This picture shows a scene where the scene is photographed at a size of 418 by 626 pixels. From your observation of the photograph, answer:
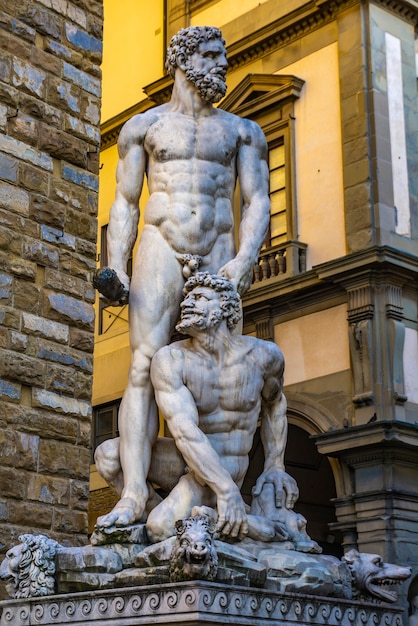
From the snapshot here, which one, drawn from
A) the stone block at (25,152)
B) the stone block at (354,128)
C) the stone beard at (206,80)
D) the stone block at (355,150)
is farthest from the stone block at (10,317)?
the stone block at (354,128)

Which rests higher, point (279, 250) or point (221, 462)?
point (279, 250)

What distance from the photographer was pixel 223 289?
19.0 ft

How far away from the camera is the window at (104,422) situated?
19312 millimetres

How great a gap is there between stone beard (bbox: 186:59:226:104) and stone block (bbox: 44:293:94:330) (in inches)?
124

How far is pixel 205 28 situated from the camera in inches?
246

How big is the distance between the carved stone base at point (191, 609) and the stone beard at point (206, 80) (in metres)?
2.73

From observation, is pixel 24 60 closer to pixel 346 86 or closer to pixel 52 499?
pixel 52 499

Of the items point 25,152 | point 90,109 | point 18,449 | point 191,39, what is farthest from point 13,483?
point 191,39

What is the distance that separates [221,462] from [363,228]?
10833 millimetres

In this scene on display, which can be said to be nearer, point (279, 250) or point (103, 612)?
point (103, 612)

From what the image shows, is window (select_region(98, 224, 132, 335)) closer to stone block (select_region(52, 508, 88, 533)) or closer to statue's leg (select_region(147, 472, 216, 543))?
stone block (select_region(52, 508, 88, 533))

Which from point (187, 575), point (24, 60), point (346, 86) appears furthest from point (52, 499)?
point (346, 86)

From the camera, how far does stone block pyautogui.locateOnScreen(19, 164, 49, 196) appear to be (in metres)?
8.98

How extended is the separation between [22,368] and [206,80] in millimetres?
3222
